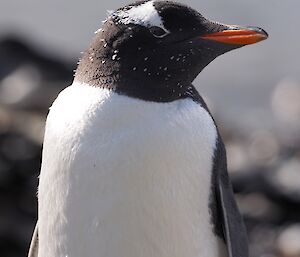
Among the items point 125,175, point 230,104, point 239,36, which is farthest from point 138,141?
point 230,104

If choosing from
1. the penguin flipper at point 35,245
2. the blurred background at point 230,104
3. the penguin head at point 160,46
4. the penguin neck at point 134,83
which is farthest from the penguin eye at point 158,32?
the blurred background at point 230,104

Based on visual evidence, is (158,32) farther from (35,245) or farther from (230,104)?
(230,104)

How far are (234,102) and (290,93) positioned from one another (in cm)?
53

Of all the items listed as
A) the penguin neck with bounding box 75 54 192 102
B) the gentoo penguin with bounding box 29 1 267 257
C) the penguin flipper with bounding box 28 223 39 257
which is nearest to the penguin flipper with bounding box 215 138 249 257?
the gentoo penguin with bounding box 29 1 267 257

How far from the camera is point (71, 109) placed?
3.09 m

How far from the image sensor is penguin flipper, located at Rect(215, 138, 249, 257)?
319 cm

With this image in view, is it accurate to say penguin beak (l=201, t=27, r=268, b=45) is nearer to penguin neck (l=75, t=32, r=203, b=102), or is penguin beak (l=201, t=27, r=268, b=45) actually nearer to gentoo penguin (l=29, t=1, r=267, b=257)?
gentoo penguin (l=29, t=1, r=267, b=257)

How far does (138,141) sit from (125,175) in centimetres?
10

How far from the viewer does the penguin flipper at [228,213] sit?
3188 millimetres

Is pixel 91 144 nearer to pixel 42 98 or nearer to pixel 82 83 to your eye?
pixel 82 83

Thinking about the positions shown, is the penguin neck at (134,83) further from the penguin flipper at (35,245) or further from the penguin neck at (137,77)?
the penguin flipper at (35,245)

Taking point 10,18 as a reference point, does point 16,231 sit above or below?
above

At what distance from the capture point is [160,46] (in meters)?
3.03

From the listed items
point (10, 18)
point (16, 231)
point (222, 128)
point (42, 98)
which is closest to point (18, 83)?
point (42, 98)
